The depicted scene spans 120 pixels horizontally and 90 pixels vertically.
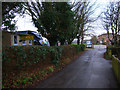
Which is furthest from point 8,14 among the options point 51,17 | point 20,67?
point 51,17

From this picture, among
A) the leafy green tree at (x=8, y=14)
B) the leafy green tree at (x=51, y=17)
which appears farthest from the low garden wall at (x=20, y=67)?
the leafy green tree at (x=51, y=17)

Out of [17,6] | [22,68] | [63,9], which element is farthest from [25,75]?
[63,9]

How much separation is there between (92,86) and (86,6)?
15.3 metres

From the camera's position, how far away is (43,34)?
9492mm

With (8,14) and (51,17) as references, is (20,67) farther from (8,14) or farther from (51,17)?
(51,17)

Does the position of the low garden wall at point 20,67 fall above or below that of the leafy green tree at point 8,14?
below

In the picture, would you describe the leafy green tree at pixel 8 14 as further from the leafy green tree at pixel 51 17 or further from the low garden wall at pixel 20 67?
the leafy green tree at pixel 51 17

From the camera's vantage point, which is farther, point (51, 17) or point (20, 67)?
point (51, 17)

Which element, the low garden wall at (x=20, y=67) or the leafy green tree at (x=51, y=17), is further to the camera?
the leafy green tree at (x=51, y=17)

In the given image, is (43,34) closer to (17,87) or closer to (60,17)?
(60,17)

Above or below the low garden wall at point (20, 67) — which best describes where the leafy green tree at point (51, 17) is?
above

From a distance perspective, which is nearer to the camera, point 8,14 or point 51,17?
point 8,14

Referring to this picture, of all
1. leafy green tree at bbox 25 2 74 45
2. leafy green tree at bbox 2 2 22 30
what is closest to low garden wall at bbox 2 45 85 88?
leafy green tree at bbox 2 2 22 30

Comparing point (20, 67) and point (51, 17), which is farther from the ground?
point (51, 17)
